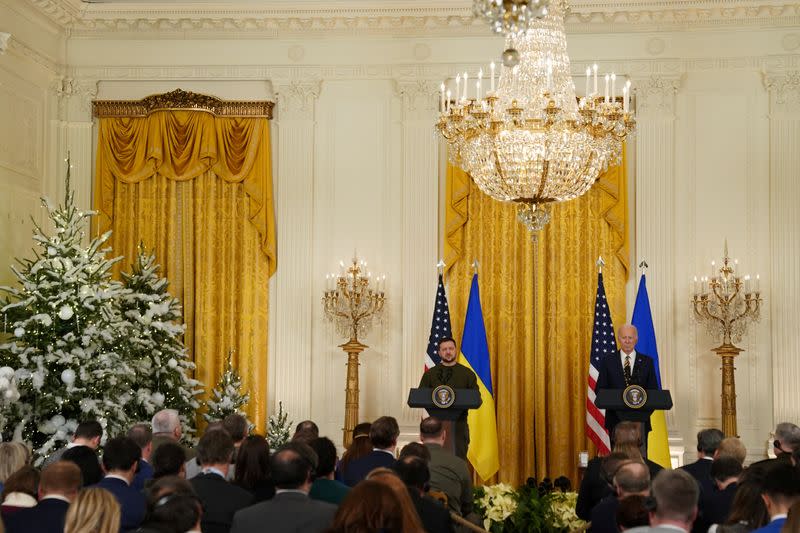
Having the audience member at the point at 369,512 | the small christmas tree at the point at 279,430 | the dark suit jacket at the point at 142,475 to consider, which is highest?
the audience member at the point at 369,512

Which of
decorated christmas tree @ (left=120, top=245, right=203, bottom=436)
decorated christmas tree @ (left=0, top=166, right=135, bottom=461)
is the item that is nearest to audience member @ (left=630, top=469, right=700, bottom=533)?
decorated christmas tree @ (left=0, top=166, right=135, bottom=461)

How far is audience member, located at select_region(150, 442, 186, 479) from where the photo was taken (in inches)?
243

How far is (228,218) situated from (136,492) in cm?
818

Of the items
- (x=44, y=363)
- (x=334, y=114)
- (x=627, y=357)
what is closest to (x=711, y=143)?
(x=627, y=357)

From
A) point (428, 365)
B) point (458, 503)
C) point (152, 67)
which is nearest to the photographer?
point (458, 503)

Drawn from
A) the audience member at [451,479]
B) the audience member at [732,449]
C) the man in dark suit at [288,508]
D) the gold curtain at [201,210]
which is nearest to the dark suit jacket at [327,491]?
the man in dark suit at [288,508]

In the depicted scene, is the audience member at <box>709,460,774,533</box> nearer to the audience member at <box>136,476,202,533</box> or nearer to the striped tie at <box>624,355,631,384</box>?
the audience member at <box>136,476,202,533</box>

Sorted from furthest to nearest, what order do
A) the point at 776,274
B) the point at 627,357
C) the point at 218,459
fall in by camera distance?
1. the point at 776,274
2. the point at 627,357
3. the point at 218,459

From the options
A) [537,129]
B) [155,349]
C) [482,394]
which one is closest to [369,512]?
[537,129]

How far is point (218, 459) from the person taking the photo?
5.86m

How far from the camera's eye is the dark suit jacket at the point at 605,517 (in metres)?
6.03

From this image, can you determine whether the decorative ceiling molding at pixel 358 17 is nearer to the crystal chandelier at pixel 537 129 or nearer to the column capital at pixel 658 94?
the column capital at pixel 658 94

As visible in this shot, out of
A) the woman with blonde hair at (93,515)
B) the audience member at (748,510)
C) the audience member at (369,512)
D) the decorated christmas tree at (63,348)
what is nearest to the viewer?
the audience member at (369,512)

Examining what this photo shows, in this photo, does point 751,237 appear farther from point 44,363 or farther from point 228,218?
point 44,363
